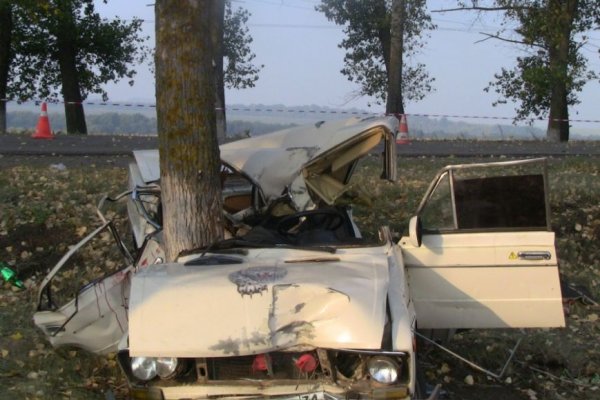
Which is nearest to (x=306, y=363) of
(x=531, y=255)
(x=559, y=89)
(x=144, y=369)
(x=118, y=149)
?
(x=144, y=369)

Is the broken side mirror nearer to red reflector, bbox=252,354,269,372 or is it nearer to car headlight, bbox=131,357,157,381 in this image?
red reflector, bbox=252,354,269,372

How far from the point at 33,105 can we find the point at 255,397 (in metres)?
24.9

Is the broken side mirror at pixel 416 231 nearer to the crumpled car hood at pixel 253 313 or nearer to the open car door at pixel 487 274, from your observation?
the open car door at pixel 487 274

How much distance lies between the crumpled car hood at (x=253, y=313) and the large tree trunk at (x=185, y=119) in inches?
49.2

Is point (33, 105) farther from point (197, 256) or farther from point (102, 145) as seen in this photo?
point (197, 256)

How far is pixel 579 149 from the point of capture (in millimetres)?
16984

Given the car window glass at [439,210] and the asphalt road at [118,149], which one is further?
the asphalt road at [118,149]

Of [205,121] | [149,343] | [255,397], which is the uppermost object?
[205,121]

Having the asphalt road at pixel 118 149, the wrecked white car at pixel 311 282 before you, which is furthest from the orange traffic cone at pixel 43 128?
the wrecked white car at pixel 311 282

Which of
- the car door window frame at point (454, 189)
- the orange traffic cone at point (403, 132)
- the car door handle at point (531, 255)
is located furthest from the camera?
the orange traffic cone at point (403, 132)

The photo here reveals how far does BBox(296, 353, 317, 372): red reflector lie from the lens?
3.55 metres

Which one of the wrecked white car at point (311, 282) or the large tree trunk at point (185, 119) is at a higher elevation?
the large tree trunk at point (185, 119)

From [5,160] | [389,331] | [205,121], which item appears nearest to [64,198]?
[5,160]

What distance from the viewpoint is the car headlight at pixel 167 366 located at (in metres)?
3.62
